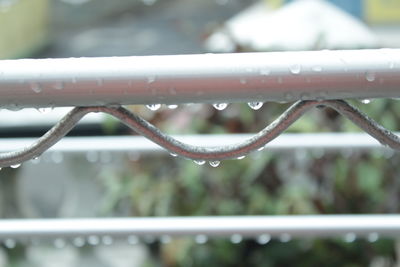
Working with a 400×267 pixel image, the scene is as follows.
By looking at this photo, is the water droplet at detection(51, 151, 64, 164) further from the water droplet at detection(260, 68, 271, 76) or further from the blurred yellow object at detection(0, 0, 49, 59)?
the blurred yellow object at detection(0, 0, 49, 59)

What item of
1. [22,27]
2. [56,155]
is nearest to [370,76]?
[56,155]

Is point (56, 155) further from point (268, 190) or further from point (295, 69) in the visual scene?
point (295, 69)

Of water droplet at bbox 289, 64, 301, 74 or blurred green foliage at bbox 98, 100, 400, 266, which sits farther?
blurred green foliage at bbox 98, 100, 400, 266

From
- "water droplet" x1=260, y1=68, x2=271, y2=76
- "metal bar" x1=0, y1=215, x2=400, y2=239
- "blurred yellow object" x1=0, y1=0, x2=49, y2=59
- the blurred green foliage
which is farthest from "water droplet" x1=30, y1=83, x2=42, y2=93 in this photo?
"blurred yellow object" x1=0, y1=0, x2=49, y2=59

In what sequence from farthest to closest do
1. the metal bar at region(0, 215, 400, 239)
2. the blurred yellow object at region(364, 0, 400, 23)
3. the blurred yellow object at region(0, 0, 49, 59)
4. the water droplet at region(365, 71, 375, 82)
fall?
the blurred yellow object at region(0, 0, 49, 59) < the blurred yellow object at region(364, 0, 400, 23) < the metal bar at region(0, 215, 400, 239) < the water droplet at region(365, 71, 375, 82)

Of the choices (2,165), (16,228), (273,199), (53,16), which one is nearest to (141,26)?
(53,16)

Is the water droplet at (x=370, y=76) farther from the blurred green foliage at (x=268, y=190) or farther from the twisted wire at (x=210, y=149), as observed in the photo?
the blurred green foliage at (x=268, y=190)
